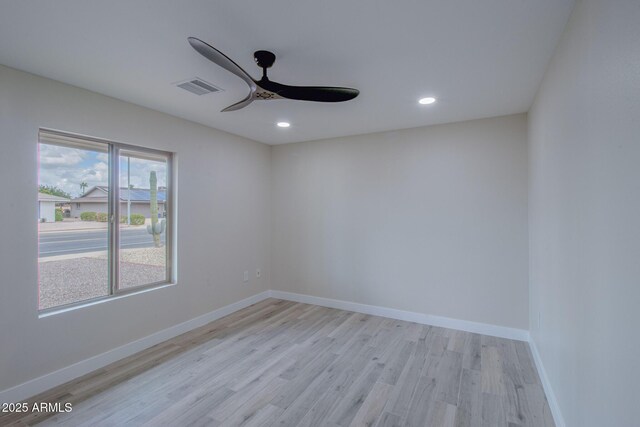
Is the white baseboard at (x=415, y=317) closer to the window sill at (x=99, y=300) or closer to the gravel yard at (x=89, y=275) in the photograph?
the window sill at (x=99, y=300)

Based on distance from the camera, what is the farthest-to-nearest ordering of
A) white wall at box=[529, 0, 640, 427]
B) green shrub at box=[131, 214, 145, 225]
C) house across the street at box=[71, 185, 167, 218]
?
green shrub at box=[131, 214, 145, 225] < house across the street at box=[71, 185, 167, 218] < white wall at box=[529, 0, 640, 427]

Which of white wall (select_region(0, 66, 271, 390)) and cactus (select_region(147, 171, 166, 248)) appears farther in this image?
cactus (select_region(147, 171, 166, 248))

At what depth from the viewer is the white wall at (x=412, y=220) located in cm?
330

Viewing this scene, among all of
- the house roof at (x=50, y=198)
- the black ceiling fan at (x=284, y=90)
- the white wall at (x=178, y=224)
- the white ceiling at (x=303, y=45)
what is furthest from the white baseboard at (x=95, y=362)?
the black ceiling fan at (x=284, y=90)

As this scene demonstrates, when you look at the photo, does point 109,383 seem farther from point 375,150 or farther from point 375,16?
point 375,150

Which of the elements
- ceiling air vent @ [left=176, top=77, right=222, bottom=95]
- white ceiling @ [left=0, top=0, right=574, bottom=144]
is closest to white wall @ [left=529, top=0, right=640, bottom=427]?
white ceiling @ [left=0, top=0, right=574, bottom=144]

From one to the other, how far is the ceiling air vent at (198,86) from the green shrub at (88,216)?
1435 millimetres

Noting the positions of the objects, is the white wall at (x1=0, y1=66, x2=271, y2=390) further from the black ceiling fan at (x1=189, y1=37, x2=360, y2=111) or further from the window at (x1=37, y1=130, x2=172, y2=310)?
the black ceiling fan at (x1=189, y1=37, x2=360, y2=111)

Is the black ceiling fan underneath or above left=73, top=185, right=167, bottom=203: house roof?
above

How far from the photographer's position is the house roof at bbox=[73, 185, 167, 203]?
276cm

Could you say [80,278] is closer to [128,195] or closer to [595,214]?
[128,195]

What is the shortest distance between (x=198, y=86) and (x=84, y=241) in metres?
1.74

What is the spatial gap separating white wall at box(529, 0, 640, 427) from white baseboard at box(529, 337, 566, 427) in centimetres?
8

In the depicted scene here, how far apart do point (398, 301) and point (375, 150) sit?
6.46ft
